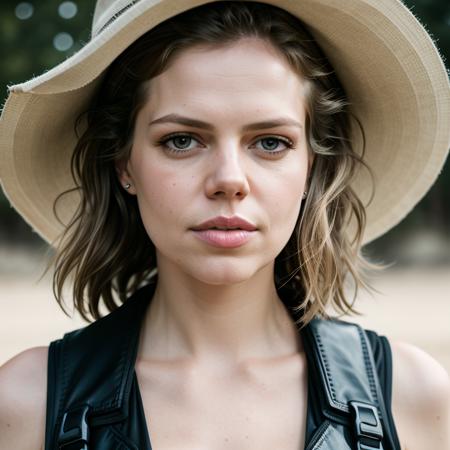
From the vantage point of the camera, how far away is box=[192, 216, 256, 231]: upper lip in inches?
103

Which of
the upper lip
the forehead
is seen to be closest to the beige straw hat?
the forehead

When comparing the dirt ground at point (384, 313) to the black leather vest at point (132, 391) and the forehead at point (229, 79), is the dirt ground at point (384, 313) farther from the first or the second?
the forehead at point (229, 79)

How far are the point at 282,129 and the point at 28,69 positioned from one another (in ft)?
52.4

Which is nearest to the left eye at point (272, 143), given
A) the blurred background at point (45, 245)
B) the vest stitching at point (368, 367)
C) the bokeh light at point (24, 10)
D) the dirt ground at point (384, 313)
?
the vest stitching at point (368, 367)

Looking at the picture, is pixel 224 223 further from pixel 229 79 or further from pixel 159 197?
pixel 229 79

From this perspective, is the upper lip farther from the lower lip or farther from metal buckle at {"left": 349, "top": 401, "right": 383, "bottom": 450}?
metal buckle at {"left": 349, "top": 401, "right": 383, "bottom": 450}

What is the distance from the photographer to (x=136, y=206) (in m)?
3.21

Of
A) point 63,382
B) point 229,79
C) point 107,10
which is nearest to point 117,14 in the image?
point 107,10

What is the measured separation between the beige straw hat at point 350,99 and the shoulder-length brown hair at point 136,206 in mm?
71

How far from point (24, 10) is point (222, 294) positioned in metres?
17.1

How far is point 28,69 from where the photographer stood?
58.8 ft

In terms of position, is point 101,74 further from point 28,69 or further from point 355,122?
point 28,69

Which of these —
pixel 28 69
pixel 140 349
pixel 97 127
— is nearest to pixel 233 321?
pixel 140 349

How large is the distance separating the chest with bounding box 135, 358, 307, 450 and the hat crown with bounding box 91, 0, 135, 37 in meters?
1.08
